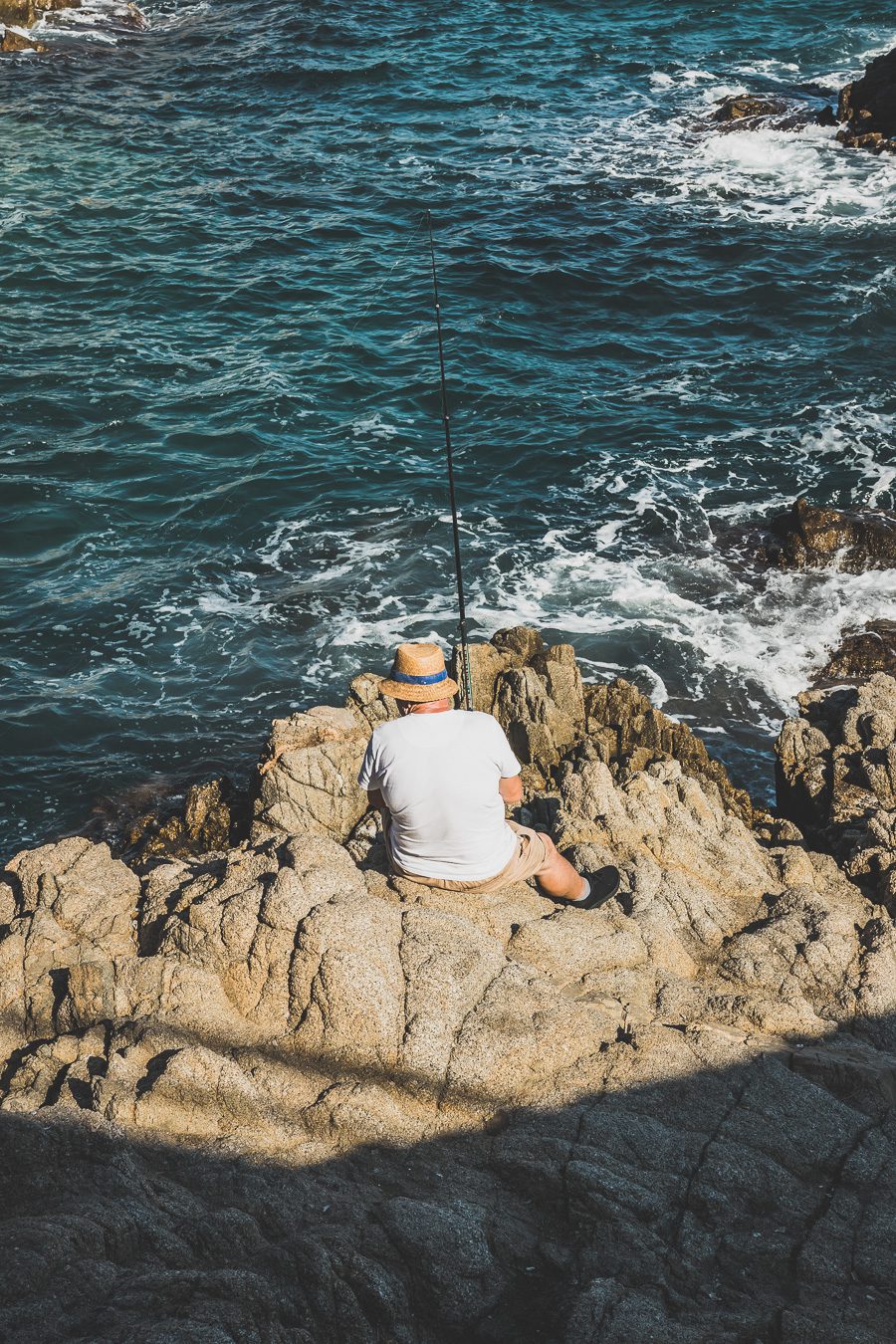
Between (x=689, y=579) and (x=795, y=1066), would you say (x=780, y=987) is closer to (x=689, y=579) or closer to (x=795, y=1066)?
(x=795, y=1066)

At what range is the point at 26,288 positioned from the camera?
18953mm

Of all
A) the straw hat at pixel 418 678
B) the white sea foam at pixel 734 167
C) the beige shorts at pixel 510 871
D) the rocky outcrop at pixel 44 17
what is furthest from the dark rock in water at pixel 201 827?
the rocky outcrop at pixel 44 17

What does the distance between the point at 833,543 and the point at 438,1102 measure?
30.8ft

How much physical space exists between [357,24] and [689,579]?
976 inches

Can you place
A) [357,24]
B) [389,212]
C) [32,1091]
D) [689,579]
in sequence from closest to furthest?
1. [32,1091]
2. [689,579]
3. [389,212]
4. [357,24]

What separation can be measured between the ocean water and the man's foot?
3.77 meters

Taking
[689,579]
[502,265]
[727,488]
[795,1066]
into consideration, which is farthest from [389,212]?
[795,1066]

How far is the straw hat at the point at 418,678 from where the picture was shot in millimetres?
5574

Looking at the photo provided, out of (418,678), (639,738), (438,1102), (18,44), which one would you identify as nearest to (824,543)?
(639,738)

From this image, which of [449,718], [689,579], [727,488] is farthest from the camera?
[727,488]

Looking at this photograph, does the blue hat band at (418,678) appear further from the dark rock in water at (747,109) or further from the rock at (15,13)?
the rock at (15,13)

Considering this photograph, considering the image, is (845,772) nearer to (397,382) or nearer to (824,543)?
(824,543)

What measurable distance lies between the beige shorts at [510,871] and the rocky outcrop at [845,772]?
2.23 metres

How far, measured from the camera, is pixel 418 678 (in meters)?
5.58
